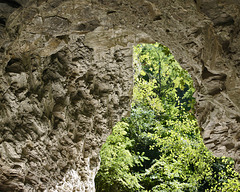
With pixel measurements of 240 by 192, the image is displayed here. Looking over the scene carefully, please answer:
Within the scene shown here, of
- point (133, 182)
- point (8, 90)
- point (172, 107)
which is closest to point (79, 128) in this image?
point (8, 90)

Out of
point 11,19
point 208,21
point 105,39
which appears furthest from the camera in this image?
point 105,39

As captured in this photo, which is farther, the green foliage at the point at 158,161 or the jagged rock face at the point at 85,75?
the green foliage at the point at 158,161

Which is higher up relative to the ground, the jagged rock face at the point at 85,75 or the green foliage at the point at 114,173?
the jagged rock face at the point at 85,75

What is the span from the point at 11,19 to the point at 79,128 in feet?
6.98

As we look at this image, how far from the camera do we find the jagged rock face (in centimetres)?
214

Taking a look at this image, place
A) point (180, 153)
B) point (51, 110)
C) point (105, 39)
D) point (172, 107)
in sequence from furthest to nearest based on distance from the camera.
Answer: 1. point (172, 107)
2. point (180, 153)
3. point (105, 39)
4. point (51, 110)

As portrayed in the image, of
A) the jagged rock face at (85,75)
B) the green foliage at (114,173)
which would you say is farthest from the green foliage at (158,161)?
the jagged rock face at (85,75)

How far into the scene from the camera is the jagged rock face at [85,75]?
2.14m

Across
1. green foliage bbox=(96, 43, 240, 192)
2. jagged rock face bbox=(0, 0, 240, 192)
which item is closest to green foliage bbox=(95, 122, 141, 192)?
green foliage bbox=(96, 43, 240, 192)

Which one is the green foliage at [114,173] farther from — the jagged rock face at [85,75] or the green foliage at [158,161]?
the jagged rock face at [85,75]

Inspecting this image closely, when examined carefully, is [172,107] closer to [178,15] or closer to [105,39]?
[105,39]

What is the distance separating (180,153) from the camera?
7371 mm

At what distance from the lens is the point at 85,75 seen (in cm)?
413

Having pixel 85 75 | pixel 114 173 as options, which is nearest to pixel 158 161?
pixel 114 173
